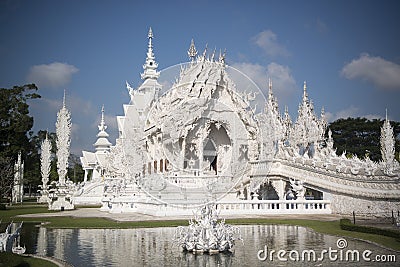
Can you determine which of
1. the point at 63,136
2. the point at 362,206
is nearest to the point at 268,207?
the point at 362,206

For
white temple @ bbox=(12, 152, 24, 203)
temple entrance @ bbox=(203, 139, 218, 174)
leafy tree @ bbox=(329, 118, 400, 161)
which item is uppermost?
leafy tree @ bbox=(329, 118, 400, 161)

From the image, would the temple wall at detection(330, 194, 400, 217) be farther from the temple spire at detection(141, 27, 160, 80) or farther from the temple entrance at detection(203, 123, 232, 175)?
the temple spire at detection(141, 27, 160, 80)

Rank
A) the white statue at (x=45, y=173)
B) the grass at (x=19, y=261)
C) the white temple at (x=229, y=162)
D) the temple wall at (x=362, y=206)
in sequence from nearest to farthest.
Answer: the grass at (x=19, y=261) < the temple wall at (x=362, y=206) < the white temple at (x=229, y=162) < the white statue at (x=45, y=173)

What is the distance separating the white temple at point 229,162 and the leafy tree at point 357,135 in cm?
1922

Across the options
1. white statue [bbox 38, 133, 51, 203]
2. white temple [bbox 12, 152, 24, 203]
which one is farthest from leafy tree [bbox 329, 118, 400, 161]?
white temple [bbox 12, 152, 24, 203]

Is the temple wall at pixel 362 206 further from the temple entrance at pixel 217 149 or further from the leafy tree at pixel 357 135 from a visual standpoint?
the leafy tree at pixel 357 135

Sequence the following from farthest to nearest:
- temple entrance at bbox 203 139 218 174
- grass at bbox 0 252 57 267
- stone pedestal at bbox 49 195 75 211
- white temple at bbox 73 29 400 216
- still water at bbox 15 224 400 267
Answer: temple entrance at bbox 203 139 218 174
stone pedestal at bbox 49 195 75 211
white temple at bbox 73 29 400 216
still water at bbox 15 224 400 267
grass at bbox 0 252 57 267

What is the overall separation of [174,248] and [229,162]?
2249 cm

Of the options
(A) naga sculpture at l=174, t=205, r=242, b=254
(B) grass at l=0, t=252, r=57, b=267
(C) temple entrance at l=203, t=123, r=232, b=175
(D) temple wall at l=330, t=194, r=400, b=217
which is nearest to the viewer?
(B) grass at l=0, t=252, r=57, b=267

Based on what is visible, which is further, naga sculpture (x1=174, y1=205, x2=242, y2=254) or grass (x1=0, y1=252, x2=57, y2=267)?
naga sculpture (x1=174, y1=205, x2=242, y2=254)

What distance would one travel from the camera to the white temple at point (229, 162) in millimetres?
23875

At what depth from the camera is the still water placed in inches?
415

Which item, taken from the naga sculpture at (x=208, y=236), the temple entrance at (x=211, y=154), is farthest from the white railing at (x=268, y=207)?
the naga sculpture at (x=208, y=236)

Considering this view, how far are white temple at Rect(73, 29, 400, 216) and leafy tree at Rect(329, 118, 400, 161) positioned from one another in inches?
757
